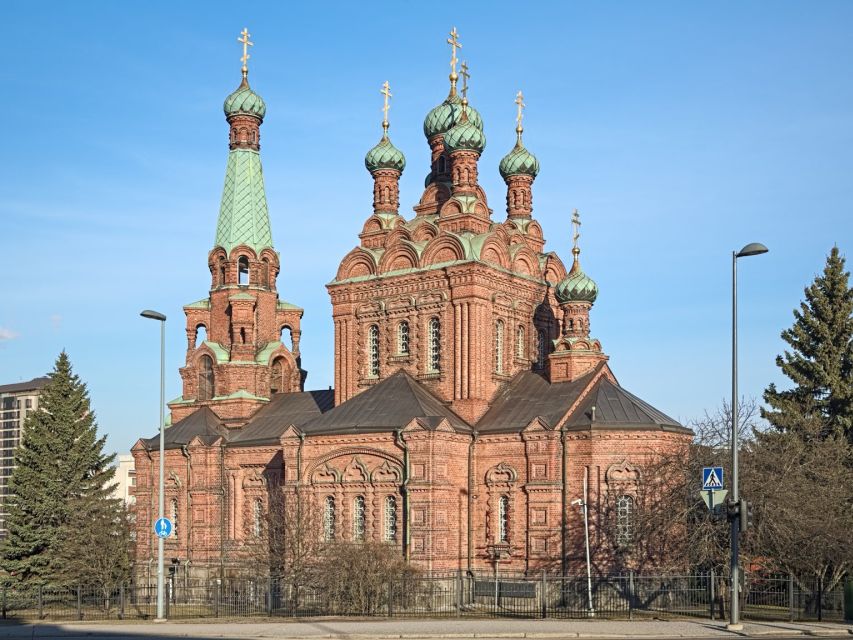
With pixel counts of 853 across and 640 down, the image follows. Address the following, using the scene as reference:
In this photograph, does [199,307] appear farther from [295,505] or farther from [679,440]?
[679,440]

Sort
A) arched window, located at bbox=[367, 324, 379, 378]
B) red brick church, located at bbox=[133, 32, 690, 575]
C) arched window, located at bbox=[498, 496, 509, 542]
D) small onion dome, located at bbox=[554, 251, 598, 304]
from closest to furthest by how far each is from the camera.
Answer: red brick church, located at bbox=[133, 32, 690, 575], arched window, located at bbox=[498, 496, 509, 542], small onion dome, located at bbox=[554, 251, 598, 304], arched window, located at bbox=[367, 324, 379, 378]

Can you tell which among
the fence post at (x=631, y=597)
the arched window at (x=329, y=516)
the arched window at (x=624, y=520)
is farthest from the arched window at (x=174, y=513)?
the fence post at (x=631, y=597)

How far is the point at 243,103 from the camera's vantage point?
51.7 metres

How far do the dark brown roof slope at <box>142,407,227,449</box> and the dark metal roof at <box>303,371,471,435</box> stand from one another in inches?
312

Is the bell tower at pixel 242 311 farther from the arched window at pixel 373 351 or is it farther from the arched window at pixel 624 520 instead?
the arched window at pixel 624 520

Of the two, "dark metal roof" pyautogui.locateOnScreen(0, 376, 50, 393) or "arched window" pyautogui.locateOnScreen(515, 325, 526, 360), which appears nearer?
"arched window" pyautogui.locateOnScreen(515, 325, 526, 360)

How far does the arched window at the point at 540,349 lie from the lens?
45281 millimetres

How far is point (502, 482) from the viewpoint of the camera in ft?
127

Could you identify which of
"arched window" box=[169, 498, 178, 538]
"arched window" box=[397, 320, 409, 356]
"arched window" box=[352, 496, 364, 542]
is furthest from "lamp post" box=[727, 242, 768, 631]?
"arched window" box=[169, 498, 178, 538]

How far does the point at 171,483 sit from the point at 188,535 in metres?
2.38

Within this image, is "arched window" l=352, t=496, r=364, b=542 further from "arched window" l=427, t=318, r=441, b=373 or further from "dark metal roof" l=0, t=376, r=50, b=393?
"dark metal roof" l=0, t=376, r=50, b=393

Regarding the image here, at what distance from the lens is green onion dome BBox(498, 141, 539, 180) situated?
1900 inches

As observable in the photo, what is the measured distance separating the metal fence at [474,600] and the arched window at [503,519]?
1902mm

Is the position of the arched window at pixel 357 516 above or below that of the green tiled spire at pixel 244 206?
below
